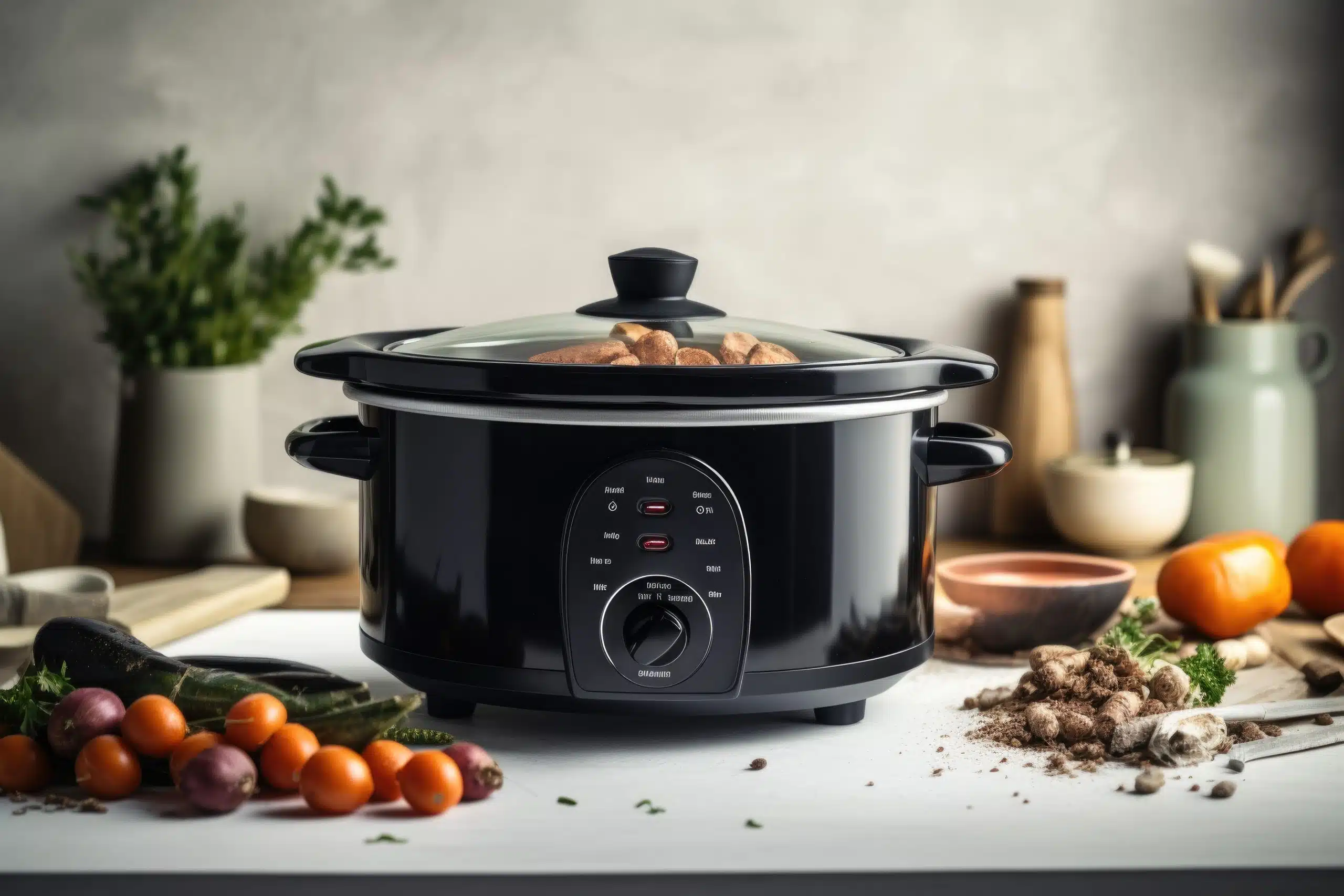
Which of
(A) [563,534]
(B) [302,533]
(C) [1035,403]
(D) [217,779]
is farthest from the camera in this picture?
(C) [1035,403]

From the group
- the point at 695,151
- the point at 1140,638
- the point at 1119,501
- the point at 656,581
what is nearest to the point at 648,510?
the point at 656,581

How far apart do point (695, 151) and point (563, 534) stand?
1.28 metres

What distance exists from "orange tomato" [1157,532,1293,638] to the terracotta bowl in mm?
95

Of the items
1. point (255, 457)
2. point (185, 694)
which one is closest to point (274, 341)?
point (255, 457)

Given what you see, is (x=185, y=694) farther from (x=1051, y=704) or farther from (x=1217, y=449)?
(x=1217, y=449)

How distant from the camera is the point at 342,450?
3.72ft

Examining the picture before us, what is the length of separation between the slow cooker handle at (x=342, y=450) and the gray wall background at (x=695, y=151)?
1.08 metres

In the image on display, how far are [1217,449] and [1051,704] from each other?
3.60 feet

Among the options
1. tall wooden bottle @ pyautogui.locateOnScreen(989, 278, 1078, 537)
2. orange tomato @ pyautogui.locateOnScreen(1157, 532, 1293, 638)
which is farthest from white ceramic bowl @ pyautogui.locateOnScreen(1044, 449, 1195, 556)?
orange tomato @ pyautogui.locateOnScreen(1157, 532, 1293, 638)

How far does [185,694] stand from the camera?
3.45ft

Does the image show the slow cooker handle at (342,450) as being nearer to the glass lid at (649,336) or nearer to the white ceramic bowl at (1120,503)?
the glass lid at (649,336)

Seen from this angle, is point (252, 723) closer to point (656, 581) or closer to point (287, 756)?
point (287, 756)

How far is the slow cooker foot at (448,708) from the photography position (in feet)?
3.85

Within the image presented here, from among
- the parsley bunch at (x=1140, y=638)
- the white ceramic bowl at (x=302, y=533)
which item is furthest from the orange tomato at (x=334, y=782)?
the white ceramic bowl at (x=302, y=533)
